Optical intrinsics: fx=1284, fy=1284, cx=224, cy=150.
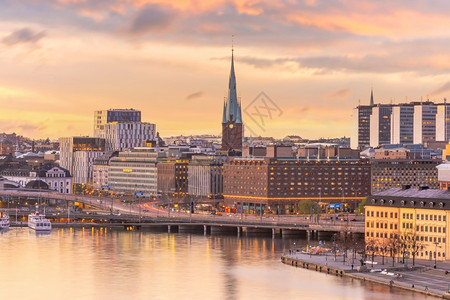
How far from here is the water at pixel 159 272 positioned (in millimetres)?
97438

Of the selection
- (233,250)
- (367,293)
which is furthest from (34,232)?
(367,293)

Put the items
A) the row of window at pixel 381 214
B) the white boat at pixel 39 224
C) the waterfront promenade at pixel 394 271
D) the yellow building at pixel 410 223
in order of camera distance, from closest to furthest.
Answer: the waterfront promenade at pixel 394 271 < the yellow building at pixel 410 223 < the row of window at pixel 381 214 < the white boat at pixel 39 224

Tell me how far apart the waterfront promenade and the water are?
1.15m

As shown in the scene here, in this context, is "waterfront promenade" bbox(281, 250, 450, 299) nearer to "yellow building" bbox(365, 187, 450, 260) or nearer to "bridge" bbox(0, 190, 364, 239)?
"yellow building" bbox(365, 187, 450, 260)

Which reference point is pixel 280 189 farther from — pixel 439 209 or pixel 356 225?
pixel 439 209

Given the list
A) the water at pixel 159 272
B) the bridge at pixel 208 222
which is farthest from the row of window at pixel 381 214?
the bridge at pixel 208 222

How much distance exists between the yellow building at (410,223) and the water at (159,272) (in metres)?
9.09

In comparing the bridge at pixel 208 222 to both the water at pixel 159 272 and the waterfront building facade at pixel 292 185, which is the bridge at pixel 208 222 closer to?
the water at pixel 159 272

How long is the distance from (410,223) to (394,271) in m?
12.1

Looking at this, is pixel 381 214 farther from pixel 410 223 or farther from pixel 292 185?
pixel 292 185

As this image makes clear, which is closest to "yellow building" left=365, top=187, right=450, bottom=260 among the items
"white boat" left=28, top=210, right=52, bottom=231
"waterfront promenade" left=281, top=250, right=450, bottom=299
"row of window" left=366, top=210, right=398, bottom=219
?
"row of window" left=366, top=210, right=398, bottom=219

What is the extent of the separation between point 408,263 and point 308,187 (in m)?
86.8

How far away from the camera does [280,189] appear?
19475cm

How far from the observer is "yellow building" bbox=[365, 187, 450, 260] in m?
112
